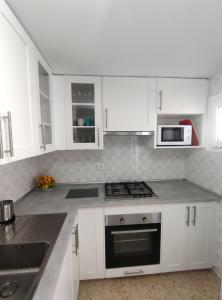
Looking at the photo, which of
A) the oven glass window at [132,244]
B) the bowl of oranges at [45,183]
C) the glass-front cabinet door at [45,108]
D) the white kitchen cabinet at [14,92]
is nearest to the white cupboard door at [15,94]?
the white kitchen cabinet at [14,92]

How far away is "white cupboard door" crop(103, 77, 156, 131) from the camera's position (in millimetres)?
1772

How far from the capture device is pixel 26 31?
1.04m

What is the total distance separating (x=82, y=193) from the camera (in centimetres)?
184

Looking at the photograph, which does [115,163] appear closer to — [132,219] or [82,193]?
[82,193]

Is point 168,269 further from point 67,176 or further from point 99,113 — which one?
point 99,113

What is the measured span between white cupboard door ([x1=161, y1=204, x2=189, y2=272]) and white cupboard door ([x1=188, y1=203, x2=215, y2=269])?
0.23ft

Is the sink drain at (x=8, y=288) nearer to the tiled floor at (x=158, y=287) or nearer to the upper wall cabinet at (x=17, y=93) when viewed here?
the upper wall cabinet at (x=17, y=93)

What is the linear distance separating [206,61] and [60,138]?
1.59 m

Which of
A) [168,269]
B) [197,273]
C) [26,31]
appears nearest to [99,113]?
[26,31]

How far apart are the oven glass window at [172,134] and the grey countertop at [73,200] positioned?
593 millimetres

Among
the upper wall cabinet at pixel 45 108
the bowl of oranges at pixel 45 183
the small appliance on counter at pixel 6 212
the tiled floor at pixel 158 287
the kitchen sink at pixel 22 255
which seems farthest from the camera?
the bowl of oranges at pixel 45 183

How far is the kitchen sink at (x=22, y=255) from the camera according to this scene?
100 centimetres

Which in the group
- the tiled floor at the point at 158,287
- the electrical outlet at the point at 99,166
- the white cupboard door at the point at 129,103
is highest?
the white cupboard door at the point at 129,103

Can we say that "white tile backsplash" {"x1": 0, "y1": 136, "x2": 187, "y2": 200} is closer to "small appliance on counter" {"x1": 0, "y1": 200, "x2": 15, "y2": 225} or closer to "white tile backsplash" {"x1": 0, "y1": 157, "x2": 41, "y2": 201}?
"white tile backsplash" {"x1": 0, "y1": 157, "x2": 41, "y2": 201}
